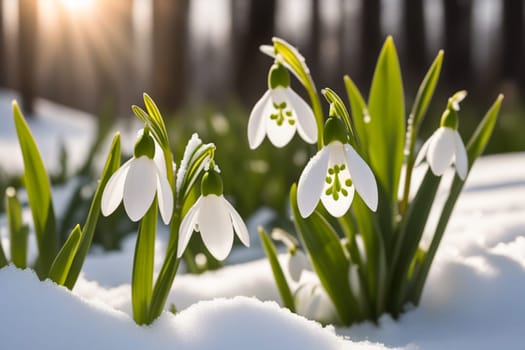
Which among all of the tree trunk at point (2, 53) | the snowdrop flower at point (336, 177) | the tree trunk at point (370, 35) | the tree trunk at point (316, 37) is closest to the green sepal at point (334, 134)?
the snowdrop flower at point (336, 177)

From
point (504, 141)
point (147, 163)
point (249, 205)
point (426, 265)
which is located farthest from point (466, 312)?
point (504, 141)

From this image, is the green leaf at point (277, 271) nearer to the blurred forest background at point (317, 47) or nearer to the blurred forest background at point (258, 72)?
the blurred forest background at point (258, 72)

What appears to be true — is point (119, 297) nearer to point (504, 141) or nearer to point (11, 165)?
point (11, 165)

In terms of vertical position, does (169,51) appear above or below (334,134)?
below

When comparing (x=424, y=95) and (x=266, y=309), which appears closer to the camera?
(x=266, y=309)

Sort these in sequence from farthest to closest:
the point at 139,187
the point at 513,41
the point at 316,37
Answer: the point at 316,37 → the point at 513,41 → the point at 139,187

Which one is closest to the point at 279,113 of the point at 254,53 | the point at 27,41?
the point at 27,41

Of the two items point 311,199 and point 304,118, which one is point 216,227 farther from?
point 304,118
